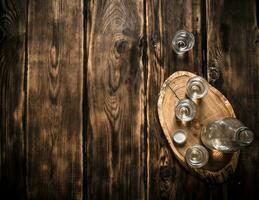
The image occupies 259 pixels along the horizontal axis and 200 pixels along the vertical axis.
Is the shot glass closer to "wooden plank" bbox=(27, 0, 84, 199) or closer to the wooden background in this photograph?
the wooden background

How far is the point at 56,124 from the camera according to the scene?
164cm

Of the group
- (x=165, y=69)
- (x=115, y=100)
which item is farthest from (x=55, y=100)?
(x=165, y=69)

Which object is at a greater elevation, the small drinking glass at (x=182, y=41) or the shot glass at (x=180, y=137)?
the small drinking glass at (x=182, y=41)

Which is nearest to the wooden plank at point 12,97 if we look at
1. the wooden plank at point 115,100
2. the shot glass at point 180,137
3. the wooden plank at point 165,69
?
the wooden plank at point 115,100

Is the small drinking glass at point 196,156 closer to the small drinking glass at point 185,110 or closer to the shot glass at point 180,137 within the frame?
the shot glass at point 180,137

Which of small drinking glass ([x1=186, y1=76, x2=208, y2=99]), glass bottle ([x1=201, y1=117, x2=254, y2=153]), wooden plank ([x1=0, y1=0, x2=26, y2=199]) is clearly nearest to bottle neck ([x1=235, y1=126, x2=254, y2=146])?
glass bottle ([x1=201, y1=117, x2=254, y2=153])

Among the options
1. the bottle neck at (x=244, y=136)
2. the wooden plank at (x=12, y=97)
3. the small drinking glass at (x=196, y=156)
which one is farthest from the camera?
the wooden plank at (x=12, y=97)

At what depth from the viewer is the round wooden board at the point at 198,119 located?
1.57m

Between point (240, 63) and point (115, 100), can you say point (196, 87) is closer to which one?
point (240, 63)

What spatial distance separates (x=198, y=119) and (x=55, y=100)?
934mm

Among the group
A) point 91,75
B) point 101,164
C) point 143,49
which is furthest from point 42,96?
point 143,49

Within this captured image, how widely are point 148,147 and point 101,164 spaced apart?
0.33 metres

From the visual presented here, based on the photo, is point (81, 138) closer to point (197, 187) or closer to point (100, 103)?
point (100, 103)

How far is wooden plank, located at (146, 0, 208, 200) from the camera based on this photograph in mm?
1623
